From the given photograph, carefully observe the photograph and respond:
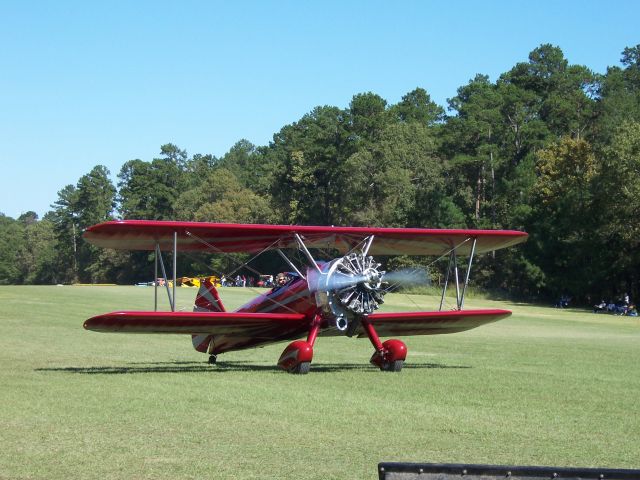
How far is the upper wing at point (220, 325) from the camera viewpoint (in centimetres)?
1388

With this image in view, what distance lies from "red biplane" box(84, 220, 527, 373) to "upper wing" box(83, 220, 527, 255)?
18mm

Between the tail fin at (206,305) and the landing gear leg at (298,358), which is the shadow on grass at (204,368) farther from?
the landing gear leg at (298,358)

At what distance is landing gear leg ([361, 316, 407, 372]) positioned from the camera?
49.4ft

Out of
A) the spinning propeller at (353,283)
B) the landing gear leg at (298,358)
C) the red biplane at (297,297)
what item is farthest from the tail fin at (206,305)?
the spinning propeller at (353,283)

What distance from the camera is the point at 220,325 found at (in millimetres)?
14891

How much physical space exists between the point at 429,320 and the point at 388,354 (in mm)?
1935

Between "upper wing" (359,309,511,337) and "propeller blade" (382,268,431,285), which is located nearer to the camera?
"propeller blade" (382,268,431,285)

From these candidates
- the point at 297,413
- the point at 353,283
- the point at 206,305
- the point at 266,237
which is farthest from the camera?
the point at 206,305

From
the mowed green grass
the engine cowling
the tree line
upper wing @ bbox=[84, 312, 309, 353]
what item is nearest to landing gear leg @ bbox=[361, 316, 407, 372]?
the mowed green grass

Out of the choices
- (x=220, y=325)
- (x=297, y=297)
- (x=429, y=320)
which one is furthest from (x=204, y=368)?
(x=429, y=320)

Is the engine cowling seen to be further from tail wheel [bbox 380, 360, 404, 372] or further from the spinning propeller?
tail wheel [bbox 380, 360, 404, 372]

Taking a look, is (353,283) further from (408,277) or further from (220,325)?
(220,325)

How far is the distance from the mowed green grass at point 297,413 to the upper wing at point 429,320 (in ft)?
2.22

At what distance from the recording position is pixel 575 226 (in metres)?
59.6
